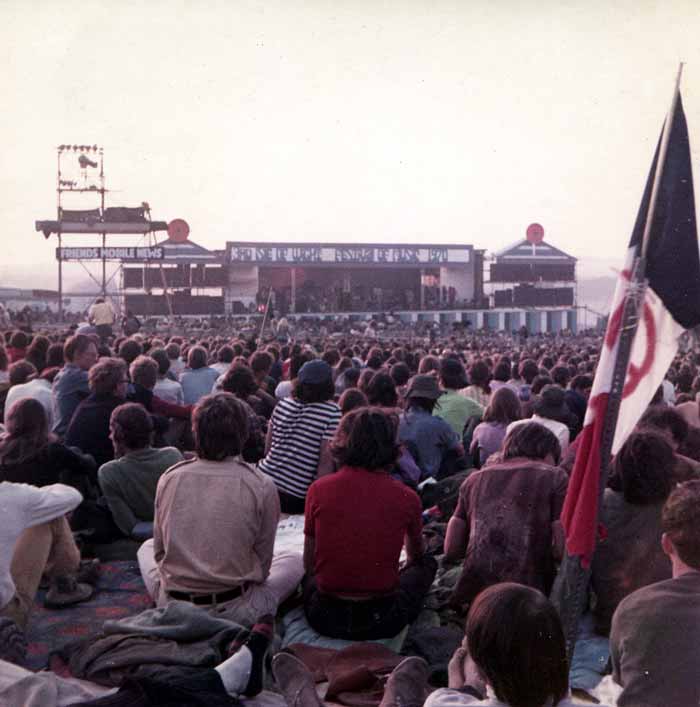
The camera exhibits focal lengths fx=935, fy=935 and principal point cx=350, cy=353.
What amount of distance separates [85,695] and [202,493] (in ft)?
3.60

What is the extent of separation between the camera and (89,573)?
547 centimetres

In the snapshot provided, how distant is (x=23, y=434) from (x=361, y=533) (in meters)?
2.22

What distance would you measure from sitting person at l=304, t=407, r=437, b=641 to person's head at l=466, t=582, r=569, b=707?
2052 mm

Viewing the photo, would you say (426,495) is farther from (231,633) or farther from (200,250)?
(200,250)

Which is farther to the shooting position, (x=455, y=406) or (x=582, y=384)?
(x=582, y=384)

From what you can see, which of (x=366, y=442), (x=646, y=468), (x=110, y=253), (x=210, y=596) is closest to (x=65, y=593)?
(x=210, y=596)

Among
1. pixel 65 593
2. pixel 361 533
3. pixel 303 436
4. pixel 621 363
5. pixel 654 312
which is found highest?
pixel 654 312

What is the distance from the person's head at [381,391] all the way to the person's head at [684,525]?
420 cm

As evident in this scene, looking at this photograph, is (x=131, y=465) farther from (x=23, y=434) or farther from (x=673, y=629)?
(x=673, y=629)

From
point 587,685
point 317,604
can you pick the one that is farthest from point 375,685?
point 587,685

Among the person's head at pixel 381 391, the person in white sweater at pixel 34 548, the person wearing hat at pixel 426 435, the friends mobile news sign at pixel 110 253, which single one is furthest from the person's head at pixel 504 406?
the friends mobile news sign at pixel 110 253

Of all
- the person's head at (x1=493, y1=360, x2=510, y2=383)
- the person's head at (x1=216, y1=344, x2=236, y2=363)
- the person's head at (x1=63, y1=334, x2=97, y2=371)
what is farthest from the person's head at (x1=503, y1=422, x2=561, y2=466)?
the person's head at (x1=216, y1=344, x2=236, y2=363)

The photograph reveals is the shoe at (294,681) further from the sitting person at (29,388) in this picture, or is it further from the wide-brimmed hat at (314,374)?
the sitting person at (29,388)

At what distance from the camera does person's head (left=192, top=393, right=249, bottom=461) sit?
4.48 metres
